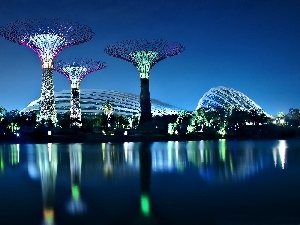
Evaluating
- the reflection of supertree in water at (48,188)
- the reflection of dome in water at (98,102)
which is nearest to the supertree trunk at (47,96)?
the reflection of supertree in water at (48,188)

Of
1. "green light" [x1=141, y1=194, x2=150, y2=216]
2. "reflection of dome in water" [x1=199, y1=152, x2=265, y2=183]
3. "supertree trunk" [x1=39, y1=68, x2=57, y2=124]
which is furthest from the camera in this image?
"supertree trunk" [x1=39, y1=68, x2=57, y2=124]

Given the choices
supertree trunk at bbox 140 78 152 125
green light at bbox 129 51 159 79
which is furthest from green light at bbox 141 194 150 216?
supertree trunk at bbox 140 78 152 125

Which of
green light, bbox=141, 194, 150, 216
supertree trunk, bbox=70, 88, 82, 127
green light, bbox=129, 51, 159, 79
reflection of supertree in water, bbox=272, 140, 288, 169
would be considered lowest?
green light, bbox=141, 194, 150, 216

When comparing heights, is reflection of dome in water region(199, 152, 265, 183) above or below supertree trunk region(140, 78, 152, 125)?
below

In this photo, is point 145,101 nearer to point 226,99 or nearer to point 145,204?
point 145,204

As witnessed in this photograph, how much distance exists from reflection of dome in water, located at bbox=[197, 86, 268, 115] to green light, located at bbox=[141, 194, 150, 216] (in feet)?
444

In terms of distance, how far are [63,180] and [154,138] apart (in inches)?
1598

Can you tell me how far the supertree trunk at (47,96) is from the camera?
178 ft

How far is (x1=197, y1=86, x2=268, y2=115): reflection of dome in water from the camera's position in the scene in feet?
486

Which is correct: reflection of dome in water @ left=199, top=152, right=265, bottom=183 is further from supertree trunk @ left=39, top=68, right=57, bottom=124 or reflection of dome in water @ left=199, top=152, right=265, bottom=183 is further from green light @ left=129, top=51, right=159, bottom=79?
green light @ left=129, top=51, right=159, bottom=79

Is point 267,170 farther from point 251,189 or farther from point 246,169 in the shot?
point 251,189

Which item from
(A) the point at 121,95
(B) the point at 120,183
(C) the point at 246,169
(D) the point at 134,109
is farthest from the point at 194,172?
(A) the point at 121,95

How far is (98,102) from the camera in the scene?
458 ft

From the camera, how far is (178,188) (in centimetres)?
1277
